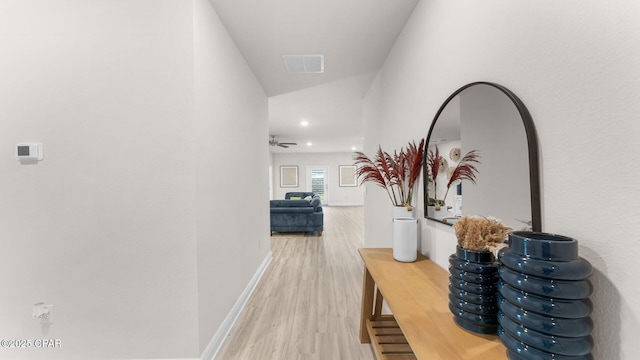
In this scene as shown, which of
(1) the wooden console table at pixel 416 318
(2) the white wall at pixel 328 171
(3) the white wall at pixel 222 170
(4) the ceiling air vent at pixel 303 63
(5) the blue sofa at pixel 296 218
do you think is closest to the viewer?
(1) the wooden console table at pixel 416 318

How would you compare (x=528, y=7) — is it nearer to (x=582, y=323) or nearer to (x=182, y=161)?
(x=582, y=323)

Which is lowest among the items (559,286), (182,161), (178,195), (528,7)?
(559,286)

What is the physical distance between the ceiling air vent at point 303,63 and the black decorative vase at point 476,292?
240 centimetres

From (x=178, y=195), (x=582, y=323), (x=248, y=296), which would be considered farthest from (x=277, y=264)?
(x=582, y=323)

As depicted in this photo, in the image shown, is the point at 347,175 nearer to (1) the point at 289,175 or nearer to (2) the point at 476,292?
(1) the point at 289,175

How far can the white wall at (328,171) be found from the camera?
37.7 feet

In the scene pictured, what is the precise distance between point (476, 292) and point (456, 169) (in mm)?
662

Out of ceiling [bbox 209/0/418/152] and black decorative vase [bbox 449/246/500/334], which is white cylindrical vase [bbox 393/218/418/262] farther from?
ceiling [bbox 209/0/418/152]

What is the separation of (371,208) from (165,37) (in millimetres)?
2654

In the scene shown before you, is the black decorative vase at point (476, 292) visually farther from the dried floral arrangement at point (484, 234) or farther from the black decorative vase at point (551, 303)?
the black decorative vase at point (551, 303)

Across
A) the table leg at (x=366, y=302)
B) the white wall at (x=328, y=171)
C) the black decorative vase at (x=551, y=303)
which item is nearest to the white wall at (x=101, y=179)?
the table leg at (x=366, y=302)

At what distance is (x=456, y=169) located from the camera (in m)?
1.29

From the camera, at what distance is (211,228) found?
5.76 ft

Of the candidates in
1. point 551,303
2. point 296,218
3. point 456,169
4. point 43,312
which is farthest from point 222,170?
point 296,218
